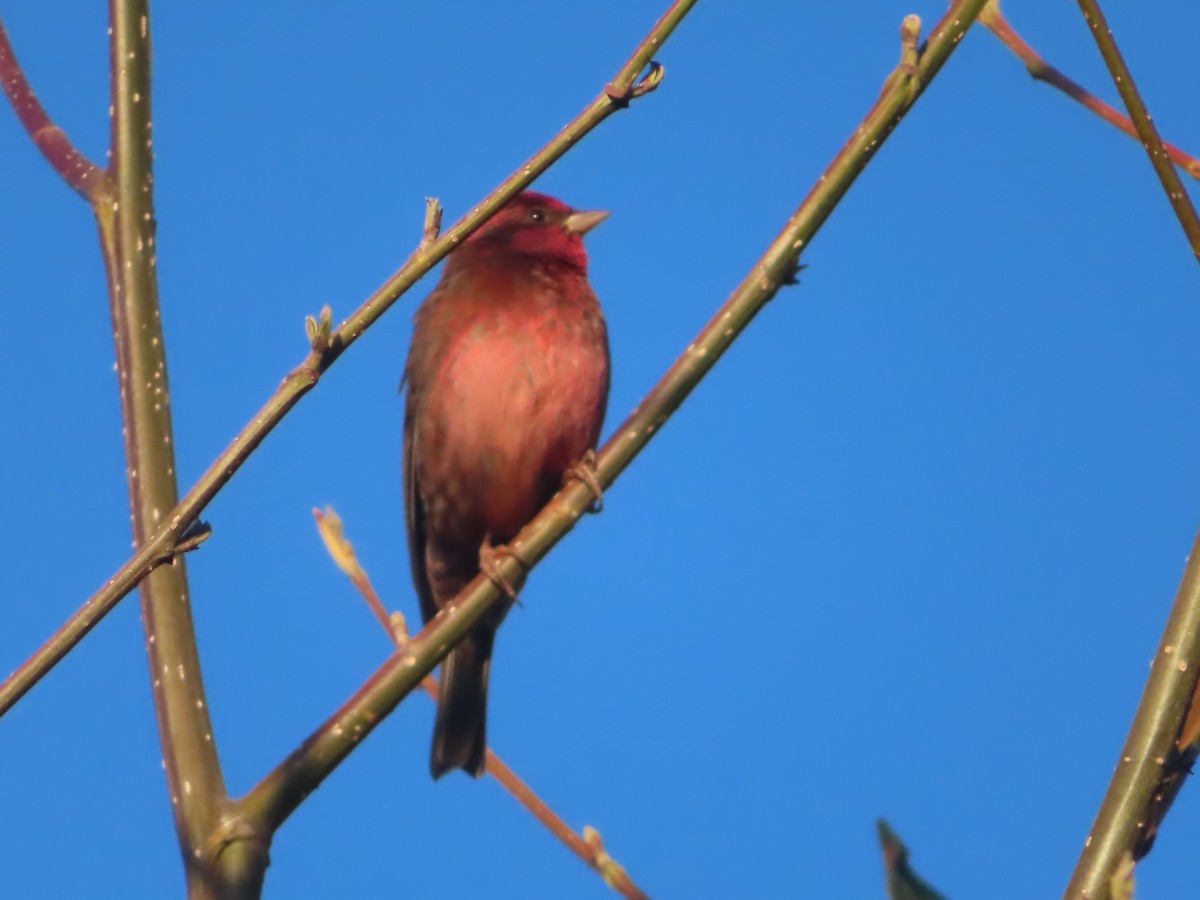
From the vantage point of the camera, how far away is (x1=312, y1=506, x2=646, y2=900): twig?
8.91 ft

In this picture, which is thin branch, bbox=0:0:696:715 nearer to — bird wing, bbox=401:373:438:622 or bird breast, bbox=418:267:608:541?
bird breast, bbox=418:267:608:541

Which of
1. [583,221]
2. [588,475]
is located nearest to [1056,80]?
[588,475]

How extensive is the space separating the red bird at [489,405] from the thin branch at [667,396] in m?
2.15

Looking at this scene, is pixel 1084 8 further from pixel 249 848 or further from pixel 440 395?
pixel 440 395

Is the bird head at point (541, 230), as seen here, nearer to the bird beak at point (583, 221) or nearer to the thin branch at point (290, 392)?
the bird beak at point (583, 221)

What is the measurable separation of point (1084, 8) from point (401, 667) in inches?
65.6

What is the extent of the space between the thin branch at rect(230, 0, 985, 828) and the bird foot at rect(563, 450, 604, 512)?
0.02 metres

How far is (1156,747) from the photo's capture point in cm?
250

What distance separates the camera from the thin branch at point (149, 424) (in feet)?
8.73

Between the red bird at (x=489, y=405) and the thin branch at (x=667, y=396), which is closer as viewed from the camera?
the thin branch at (x=667, y=396)

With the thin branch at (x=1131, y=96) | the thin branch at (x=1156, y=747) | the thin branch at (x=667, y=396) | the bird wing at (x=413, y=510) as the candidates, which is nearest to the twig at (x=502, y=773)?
the thin branch at (x=667, y=396)

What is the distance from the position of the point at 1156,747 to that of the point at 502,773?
1.26 metres

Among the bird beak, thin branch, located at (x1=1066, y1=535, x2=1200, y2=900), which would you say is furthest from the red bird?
thin branch, located at (x1=1066, y1=535, x2=1200, y2=900)

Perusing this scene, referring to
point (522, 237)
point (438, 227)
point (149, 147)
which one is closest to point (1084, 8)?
point (438, 227)
